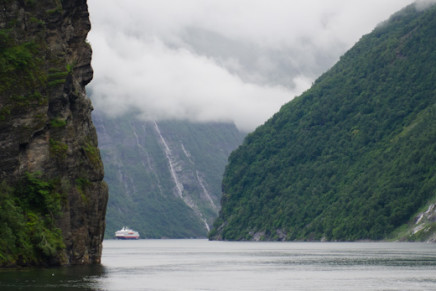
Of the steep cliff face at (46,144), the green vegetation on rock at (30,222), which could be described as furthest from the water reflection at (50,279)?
the steep cliff face at (46,144)

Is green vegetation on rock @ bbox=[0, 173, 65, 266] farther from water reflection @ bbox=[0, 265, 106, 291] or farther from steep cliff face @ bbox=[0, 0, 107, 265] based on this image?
water reflection @ bbox=[0, 265, 106, 291]

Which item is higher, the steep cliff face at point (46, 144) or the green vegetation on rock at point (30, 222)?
the steep cliff face at point (46, 144)

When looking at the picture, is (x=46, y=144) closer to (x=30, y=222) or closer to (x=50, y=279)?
(x=30, y=222)

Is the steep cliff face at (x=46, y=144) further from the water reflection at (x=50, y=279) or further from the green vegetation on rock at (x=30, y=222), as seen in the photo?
the water reflection at (x=50, y=279)

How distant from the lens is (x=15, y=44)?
104 metres

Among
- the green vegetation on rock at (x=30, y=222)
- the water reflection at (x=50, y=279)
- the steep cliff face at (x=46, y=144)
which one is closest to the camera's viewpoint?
the water reflection at (x=50, y=279)

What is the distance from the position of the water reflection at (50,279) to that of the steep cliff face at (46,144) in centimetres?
399

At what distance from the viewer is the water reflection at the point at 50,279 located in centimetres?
7419

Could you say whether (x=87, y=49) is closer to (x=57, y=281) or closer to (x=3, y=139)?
(x=3, y=139)

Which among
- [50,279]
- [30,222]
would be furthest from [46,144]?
[50,279]

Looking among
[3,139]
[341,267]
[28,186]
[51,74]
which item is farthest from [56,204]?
[341,267]

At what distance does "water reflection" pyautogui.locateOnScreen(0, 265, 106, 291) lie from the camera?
243 ft

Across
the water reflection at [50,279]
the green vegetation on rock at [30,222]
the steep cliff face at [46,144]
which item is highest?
the steep cliff face at [46,144]

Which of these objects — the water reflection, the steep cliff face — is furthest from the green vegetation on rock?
the water reflection
